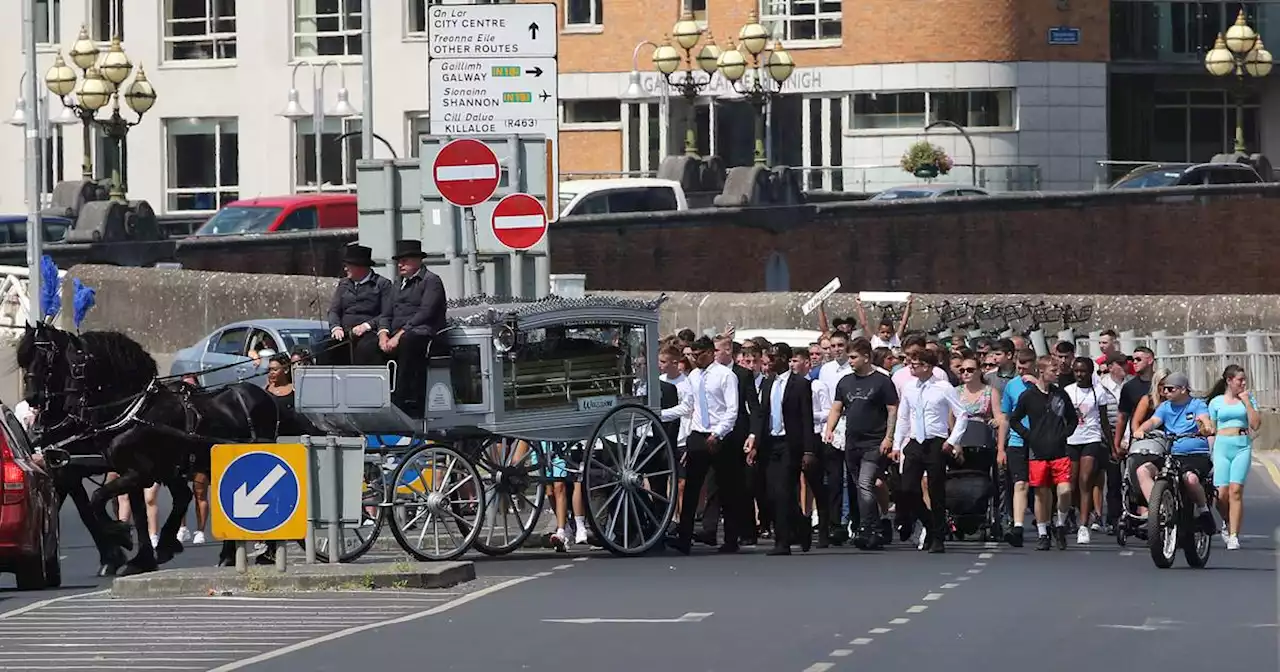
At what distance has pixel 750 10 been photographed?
7312 cm

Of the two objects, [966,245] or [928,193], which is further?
[928,193]

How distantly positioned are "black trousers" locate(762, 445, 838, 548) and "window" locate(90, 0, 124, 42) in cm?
4899

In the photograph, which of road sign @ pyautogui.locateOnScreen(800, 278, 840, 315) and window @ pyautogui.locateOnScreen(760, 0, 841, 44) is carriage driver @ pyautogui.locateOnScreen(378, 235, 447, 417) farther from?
window @ pyautogui.locateOnScreen(760, 0, 841, 44)

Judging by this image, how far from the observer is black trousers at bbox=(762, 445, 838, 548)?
2247 cm

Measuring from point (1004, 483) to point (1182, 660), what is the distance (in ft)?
32.0

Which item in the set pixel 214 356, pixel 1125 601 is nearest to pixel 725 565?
pixel 1125 601

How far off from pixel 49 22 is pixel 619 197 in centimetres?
2451

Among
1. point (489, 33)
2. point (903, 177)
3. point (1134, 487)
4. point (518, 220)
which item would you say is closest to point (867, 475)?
point (1134, 487)

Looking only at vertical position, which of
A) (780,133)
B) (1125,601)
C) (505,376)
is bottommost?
(1125,601)

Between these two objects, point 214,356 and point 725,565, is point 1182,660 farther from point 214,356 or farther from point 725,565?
point 214,356

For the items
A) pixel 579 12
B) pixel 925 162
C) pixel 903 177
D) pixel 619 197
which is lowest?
pixel 619 197

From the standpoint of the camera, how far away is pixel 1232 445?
23266 mm

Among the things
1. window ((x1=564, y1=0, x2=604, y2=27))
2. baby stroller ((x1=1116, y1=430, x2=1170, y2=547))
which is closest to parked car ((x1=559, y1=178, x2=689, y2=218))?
window ((x1=564, y1=0, x2=604, y2=27))

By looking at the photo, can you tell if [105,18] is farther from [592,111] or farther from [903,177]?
[903,177]
